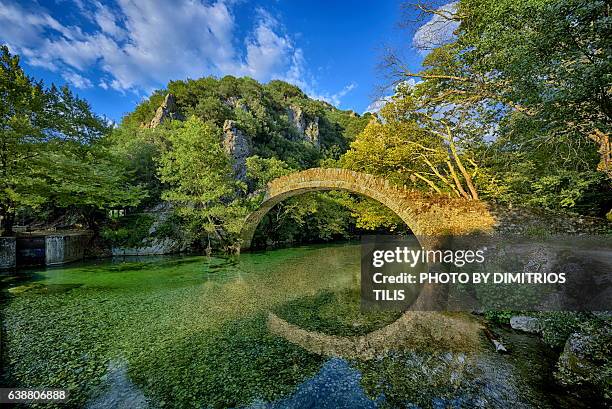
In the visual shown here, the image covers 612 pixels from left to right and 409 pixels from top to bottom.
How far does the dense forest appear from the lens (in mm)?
4988

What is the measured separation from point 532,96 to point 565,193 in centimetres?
570

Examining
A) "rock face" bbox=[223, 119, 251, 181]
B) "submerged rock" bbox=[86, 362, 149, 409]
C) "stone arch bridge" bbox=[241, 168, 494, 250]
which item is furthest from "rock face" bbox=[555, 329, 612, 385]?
"rock face" bbox=[223, 119, 251, 181]

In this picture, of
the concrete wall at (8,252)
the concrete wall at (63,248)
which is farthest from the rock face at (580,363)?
the concrete wall at (8,252)

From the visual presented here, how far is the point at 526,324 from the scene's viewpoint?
6039 mm

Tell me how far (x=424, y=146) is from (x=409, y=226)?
13.1ft

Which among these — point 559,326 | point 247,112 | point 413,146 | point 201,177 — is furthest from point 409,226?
point 247,112

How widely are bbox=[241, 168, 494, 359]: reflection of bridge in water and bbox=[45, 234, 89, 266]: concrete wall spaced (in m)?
8.42

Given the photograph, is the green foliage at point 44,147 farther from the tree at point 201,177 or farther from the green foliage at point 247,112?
the green foliage at point 247,112

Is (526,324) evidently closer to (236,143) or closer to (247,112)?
(236,143)

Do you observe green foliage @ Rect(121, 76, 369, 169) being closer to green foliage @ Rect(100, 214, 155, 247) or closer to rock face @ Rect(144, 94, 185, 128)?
rock face @ Rect(144, 94, 185, 128)

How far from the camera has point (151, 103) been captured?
33.6m

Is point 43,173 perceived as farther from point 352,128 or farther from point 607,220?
point 352,128

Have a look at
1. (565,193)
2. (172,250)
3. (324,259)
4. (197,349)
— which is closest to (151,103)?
(172,250)

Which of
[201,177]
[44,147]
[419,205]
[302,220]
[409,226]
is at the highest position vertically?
[44,147]
